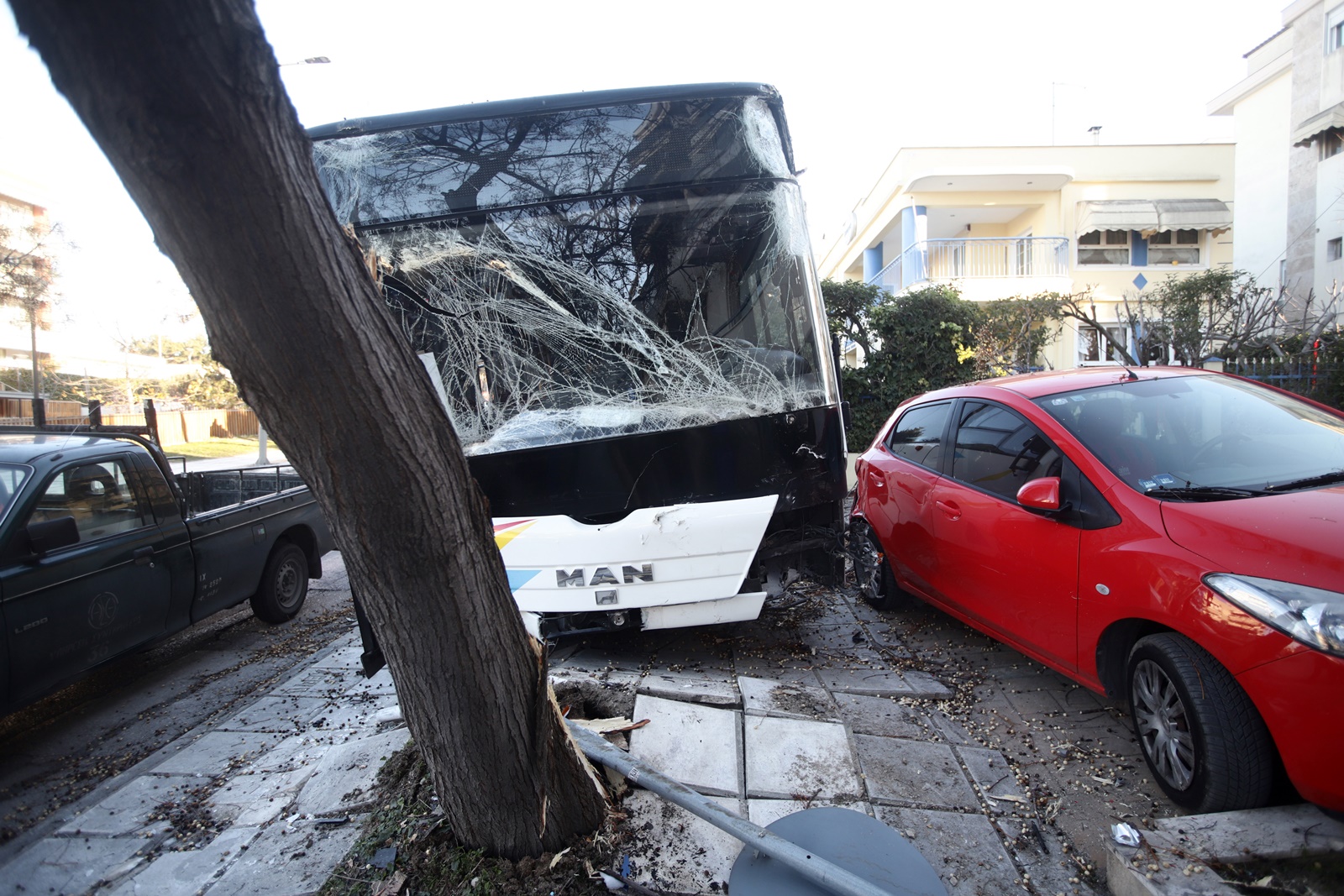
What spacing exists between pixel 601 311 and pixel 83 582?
3.44 meters

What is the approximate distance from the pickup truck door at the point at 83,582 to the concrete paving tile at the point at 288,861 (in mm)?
2107

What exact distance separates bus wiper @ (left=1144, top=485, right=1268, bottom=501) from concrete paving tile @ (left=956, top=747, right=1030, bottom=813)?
53.1 inches

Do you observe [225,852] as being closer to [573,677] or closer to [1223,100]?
[573,677]

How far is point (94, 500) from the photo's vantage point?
4.48m

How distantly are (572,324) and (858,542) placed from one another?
2994 millimetres

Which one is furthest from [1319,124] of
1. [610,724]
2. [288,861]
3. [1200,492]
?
[288,861]

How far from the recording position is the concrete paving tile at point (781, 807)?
2.71m

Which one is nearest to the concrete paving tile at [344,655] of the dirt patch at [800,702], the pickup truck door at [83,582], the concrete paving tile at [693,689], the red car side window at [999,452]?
the pickup truck door at [83,582]

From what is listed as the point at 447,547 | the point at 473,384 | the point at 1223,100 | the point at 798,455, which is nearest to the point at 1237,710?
the point at 798,455

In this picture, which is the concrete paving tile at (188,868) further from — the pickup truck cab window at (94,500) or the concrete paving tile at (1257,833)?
the concrete paving tile at (1257,833)

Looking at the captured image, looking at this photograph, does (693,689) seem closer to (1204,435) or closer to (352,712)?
(352,712)

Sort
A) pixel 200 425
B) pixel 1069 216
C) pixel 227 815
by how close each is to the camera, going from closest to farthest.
Result: pixel 227 815 → pixel 1069 216 → pixel 200 425

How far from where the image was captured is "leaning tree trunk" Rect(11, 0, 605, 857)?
4.42 ft

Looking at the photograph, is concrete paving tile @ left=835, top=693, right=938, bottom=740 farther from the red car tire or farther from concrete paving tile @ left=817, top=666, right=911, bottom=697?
the red car tire
